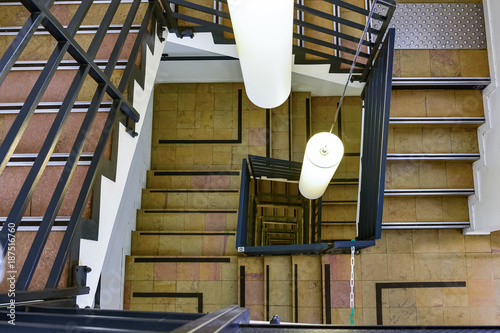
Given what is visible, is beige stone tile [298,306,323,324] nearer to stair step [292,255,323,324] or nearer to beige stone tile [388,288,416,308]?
stair step [292,255,323,324]

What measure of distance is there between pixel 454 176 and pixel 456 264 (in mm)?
731

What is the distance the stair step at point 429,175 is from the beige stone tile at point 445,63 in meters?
0.75

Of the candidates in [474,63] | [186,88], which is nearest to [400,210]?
[474,63]

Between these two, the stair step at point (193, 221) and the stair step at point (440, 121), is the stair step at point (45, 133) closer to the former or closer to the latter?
the stair step at point (440, 121)

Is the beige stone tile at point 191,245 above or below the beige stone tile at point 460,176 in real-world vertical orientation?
below

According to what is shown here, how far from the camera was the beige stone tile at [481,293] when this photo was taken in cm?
343

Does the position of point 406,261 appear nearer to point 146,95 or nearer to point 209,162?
point 146,95

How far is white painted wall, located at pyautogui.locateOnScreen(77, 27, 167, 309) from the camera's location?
5.94 feet

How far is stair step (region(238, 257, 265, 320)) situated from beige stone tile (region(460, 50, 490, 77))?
2369mm

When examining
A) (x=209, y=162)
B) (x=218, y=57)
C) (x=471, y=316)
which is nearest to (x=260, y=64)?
(x=471, y=316)

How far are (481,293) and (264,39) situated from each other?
322cm

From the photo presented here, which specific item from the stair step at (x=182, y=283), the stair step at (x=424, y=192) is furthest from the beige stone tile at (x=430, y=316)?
the stair step at (x=182, y=283)

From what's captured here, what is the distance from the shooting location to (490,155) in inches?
126

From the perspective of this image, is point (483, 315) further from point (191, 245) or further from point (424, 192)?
point (191, 245)
